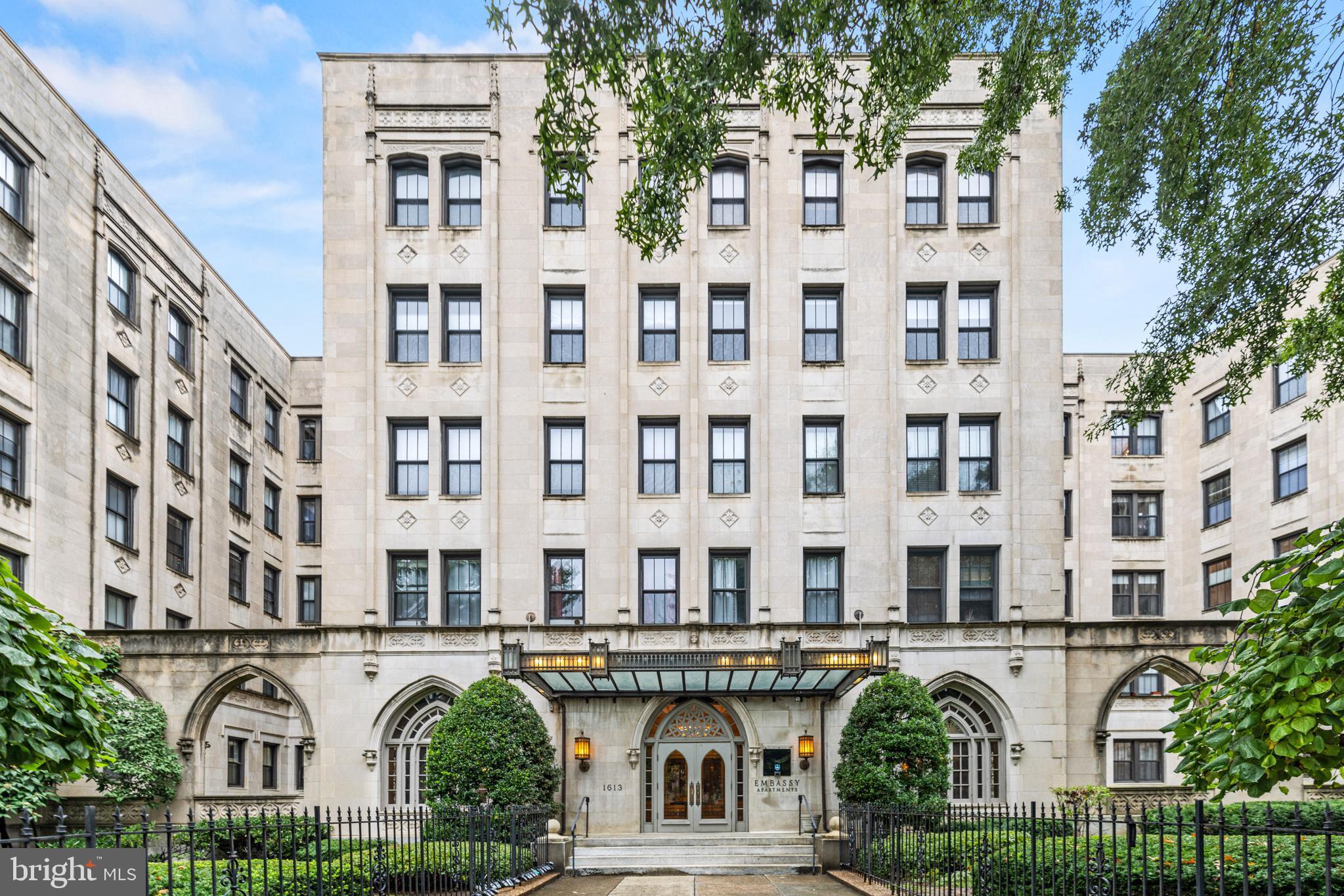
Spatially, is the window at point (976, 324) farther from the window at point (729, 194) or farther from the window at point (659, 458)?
the window at point (659, 458)

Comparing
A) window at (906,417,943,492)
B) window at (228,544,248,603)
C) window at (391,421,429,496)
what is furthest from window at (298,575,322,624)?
window at (906,417,943,492)

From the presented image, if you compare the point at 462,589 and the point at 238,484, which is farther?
the point at 238,484

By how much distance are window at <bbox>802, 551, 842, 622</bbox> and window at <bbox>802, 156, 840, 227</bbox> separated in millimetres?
8337

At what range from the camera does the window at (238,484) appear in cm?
4022

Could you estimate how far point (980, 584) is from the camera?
29.4 m

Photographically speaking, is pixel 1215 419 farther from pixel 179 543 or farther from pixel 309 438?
pixel 179 543

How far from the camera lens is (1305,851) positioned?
49.5 feet

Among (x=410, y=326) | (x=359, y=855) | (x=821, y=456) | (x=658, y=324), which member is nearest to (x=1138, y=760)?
(x=821, y=456)

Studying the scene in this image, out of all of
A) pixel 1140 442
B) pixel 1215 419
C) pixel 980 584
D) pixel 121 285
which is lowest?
pixel 980 584

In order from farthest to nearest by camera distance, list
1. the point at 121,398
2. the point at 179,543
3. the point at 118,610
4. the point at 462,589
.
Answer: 1. the point at 179,543
2. the point at 121,398
3. the point at 118,610
4. the point at 462,589

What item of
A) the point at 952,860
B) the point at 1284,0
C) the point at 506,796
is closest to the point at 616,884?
the point at 506,796

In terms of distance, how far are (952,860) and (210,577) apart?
27.0 metres

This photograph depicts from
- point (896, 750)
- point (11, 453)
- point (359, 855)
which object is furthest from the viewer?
point (11, 453)

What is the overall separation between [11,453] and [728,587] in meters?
17.0
